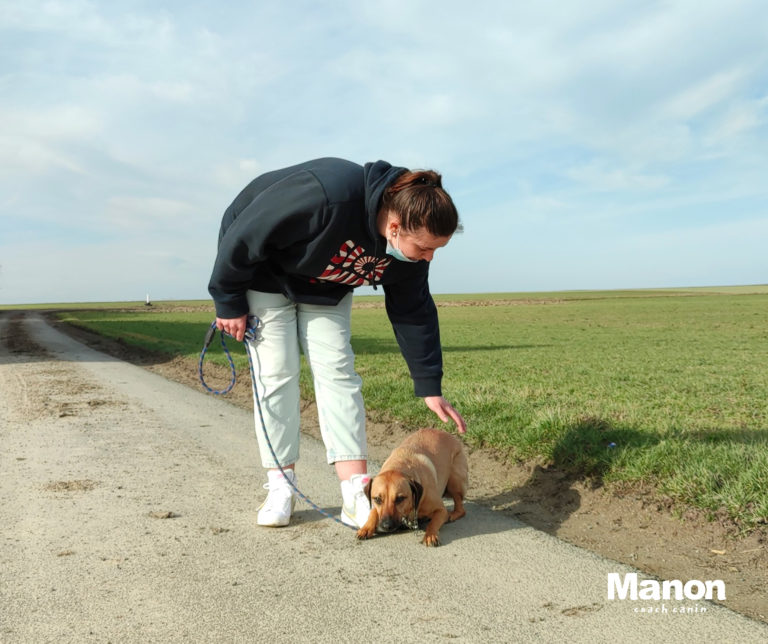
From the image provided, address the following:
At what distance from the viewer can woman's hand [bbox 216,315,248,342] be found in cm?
388

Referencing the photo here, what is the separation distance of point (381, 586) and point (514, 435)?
121 inches

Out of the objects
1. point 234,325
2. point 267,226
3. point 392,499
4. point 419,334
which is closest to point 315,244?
point 267,226

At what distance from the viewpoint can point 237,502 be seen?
4.35 m

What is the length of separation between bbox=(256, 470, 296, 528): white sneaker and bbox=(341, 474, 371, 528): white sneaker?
35cm

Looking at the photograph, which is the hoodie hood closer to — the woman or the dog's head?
the woman

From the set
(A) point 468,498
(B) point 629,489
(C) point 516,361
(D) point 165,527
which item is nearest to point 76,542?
(D) point 165,527

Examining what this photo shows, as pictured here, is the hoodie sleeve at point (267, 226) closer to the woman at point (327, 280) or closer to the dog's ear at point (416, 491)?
the woman at point (327, 280)

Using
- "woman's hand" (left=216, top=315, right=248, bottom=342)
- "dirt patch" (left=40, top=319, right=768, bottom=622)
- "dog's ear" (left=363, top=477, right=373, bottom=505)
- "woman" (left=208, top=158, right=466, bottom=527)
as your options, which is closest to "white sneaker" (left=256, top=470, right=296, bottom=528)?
"woman" (left=208, top=158, right=466, bottom=527)

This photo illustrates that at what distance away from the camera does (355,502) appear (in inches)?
149

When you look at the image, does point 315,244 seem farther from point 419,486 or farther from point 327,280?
point 419,486

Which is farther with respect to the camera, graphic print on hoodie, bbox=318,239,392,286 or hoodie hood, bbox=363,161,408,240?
graphic print on hoodie, bbox=318,239,392,286

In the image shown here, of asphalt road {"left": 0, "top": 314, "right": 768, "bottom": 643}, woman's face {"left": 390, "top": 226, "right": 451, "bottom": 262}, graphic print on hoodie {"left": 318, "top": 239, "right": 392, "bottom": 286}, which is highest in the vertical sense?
woman's face {"left": 390, "top": 226, "right": 451, "bottom": 262}

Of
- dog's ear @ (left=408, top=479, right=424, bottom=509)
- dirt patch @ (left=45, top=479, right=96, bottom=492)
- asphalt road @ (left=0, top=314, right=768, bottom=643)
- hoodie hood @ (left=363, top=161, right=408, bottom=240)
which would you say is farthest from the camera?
dirt patch @ (left=45, top=479, right=96, bottom=492)

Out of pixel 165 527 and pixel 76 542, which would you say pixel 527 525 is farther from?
pixel 76 542
